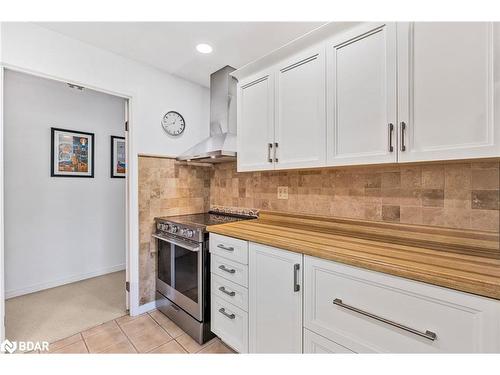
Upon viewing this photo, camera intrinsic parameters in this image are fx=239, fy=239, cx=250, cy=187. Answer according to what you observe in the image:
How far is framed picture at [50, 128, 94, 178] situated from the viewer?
9.21 ft

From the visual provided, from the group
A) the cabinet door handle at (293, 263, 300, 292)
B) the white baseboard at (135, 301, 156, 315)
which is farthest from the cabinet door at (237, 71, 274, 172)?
the white baseboard at (135, 301, 156, 315)

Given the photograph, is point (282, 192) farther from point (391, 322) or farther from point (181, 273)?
point (391, 322)

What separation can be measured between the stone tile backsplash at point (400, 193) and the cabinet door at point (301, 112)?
0.31 m

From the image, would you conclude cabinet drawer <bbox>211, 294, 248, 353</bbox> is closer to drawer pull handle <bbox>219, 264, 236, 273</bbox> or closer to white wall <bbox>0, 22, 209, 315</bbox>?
drawer pull handle <bbox>219, 264, 236, 273</bbox>

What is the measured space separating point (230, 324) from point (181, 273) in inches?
25.5

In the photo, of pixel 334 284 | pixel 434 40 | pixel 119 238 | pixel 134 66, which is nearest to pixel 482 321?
pixel 334 284

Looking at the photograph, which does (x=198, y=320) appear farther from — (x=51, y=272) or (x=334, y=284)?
(x=51, y=272)

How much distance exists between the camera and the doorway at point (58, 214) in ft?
7.87

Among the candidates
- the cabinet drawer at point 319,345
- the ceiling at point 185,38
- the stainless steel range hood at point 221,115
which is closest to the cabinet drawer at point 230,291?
the cabinet drawer at point 319,345

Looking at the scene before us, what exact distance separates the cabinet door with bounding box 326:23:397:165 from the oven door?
127 cm

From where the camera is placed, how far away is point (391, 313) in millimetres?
991

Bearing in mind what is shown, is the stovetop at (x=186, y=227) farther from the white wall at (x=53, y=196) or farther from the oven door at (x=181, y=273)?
the white wall at (x=53, y=196)

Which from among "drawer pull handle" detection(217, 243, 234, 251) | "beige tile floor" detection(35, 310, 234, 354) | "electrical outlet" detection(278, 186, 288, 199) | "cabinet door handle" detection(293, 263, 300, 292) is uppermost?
"electrical outlet" detection(278, 186, 288, 199)
